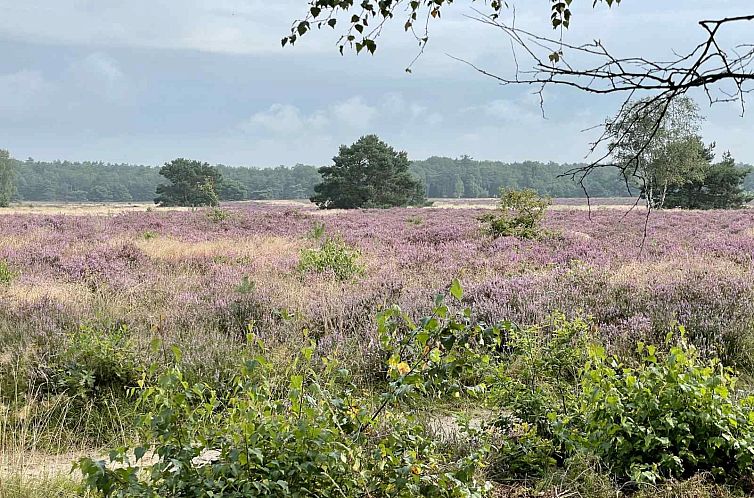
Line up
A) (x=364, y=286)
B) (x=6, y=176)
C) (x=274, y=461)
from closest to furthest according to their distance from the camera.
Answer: (x=274, y=461) → (x=364, y=286) → (x=6, y=176)

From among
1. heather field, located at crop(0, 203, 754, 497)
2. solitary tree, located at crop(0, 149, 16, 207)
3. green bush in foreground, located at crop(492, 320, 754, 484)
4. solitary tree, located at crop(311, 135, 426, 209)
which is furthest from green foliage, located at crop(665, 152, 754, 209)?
solitary tree, located at crop(0, 149, 16, 207)

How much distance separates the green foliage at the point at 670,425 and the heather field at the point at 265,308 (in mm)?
213

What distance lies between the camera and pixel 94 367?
5.41 m

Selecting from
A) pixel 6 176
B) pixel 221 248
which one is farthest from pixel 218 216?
pixel 6 176

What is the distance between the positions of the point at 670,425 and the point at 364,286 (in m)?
6.23

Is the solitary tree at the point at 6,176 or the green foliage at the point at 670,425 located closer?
the green foliage at the point at 670,425

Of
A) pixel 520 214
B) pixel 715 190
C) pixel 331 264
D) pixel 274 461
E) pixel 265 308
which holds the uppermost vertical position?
pixel 715 190

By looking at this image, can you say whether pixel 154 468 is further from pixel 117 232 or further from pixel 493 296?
pixel 117 232

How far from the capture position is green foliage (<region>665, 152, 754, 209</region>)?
187 ft

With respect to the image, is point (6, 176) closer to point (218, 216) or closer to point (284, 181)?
point (284, 181)

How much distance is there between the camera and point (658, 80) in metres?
2.42

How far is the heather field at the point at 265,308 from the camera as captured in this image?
488cm

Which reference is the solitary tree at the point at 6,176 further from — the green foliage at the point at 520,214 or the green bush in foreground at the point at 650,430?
the green bush in foreground at the point at 650,430

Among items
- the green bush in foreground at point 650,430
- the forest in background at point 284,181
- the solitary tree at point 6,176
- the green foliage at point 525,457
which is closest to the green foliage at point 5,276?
the green foliage at point 525,457
